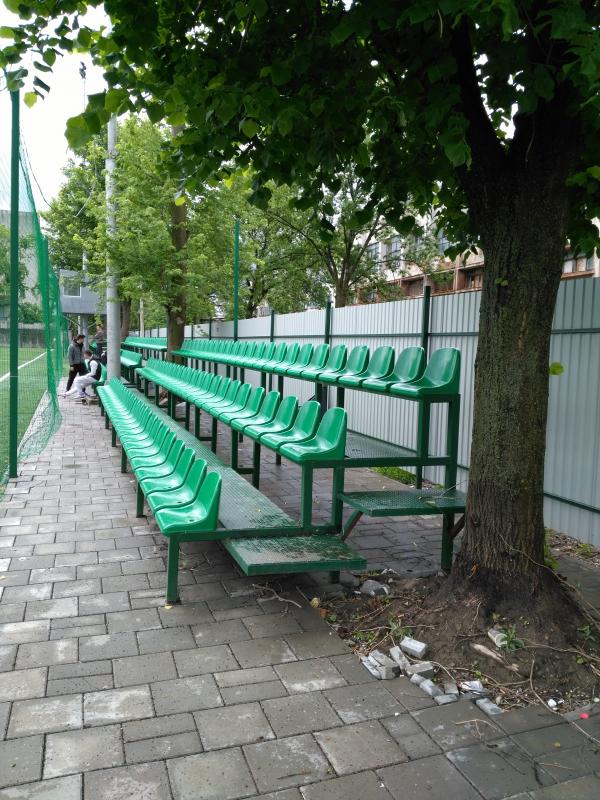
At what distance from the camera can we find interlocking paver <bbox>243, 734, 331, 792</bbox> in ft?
7.48

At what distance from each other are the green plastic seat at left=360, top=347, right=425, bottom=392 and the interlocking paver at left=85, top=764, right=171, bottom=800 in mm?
3628

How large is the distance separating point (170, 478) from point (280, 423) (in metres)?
1.25

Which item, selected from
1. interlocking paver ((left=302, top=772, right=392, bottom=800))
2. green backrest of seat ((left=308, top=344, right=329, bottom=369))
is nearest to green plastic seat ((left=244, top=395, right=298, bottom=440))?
green backrest of seat ((left=308, top=344, right=329, bottom=369))

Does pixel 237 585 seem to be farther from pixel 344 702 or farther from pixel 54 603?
pixel 344 702

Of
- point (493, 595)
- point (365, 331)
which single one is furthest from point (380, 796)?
point (365, 331)

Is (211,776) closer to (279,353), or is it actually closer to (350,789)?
(350,789)

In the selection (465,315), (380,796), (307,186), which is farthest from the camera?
(465,315)

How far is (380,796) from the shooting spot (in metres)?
2.21

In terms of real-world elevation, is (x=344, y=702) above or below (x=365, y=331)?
below

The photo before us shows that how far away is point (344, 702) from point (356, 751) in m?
0.36

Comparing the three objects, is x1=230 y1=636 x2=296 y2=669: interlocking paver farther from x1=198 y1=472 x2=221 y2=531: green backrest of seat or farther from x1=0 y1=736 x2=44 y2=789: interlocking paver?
x1=0 y1=736 x2=44 y2=789: interlocking paver

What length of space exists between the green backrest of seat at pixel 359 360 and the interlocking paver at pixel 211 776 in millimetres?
4664

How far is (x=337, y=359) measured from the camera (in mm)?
7484

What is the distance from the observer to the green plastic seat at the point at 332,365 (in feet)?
23.8
